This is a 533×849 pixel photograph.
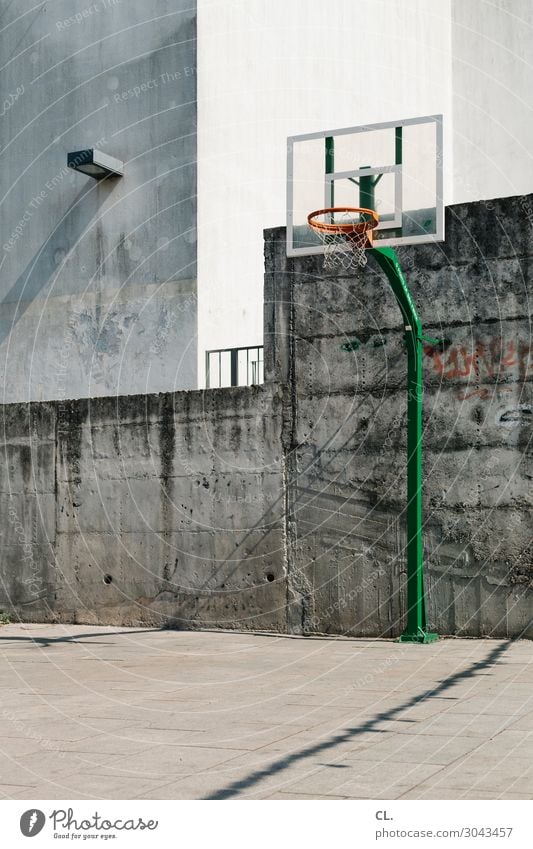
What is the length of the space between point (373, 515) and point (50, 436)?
17.3ft

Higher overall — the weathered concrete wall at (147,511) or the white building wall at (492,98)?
the white building wall at (492,98)

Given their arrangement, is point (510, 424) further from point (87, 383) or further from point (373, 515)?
point (87, 383)

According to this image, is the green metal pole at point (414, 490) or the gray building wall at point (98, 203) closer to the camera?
the green metal pole at point (414, 490)

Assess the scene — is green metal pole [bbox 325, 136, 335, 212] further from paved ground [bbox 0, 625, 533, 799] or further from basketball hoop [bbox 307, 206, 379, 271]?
paved ground [bbox 0, 625, 533, 799]

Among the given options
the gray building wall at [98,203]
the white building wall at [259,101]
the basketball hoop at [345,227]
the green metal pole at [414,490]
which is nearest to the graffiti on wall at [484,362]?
the green metal pole at [414,490]

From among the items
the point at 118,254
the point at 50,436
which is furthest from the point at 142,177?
the point at 50,436

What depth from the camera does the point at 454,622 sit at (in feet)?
41.5

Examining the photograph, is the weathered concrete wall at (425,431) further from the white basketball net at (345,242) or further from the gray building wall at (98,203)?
the gray building wall at (98,203)

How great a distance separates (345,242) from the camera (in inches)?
496

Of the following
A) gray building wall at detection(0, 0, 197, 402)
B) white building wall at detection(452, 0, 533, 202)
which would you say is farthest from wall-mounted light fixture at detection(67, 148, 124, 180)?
white building wall at detection(452, 0, 533, 202)

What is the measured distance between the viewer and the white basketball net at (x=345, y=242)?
1238 centimetres

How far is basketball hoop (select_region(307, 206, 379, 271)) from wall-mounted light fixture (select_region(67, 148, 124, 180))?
821 centimetres

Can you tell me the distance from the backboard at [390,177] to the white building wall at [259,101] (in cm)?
663
